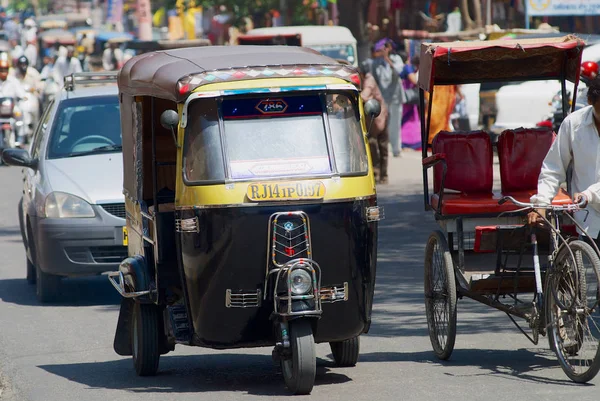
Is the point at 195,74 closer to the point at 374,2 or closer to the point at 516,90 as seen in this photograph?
the point at 516,90

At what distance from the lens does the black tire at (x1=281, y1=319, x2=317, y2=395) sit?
655cm

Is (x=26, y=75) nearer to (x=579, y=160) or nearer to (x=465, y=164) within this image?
(x=465, y=164)

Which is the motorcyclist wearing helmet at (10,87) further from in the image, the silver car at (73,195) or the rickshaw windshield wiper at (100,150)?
the rickshaw windshield wiper at (100,150)

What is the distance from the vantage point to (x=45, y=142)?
1148cm

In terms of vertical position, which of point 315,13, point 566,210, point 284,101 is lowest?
point 315,13

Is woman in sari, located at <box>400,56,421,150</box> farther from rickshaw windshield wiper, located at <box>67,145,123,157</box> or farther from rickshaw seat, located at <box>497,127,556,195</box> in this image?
rickshaw seat, located at <box>497,127,556,195</box>

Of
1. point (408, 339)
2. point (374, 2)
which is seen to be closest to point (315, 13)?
point (374, 2)

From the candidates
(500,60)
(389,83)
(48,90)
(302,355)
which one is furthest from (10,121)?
(302,355)

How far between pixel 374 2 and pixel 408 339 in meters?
35.9

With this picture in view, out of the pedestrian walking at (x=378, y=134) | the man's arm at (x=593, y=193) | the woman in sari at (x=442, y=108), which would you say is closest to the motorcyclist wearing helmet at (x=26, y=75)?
the woman in sari at (x=442, y=108)

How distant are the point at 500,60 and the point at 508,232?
1650 millimetres

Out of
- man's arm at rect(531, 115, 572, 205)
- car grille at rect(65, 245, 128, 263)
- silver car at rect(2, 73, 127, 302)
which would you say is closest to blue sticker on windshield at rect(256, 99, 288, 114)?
man's arm at rect(531, 115, 572, 205)

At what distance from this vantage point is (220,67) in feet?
22.4

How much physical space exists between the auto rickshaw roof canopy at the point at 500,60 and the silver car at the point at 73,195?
3.31 metres
